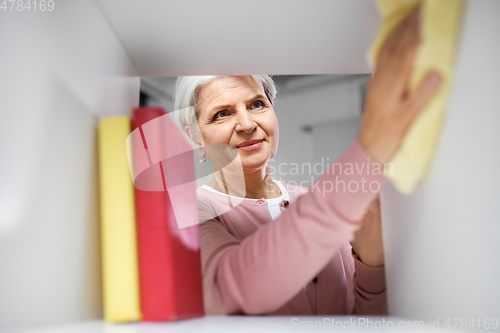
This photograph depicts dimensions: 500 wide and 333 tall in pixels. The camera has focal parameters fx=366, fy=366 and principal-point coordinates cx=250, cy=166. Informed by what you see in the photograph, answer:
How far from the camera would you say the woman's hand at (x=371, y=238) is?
2.63ft

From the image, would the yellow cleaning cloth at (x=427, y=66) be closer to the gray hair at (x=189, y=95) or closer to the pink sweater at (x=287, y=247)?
the pink sweater at (x=287, y=247)

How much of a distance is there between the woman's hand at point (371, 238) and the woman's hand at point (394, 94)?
13.1 inches

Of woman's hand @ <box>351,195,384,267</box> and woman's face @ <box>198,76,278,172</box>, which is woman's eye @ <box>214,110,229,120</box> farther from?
woman's hand @ <box>351,195,384,267</box>

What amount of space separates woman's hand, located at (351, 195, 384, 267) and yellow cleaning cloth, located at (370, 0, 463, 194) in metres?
0.29

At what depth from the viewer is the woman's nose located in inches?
36.0

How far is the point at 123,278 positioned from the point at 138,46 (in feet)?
1.47

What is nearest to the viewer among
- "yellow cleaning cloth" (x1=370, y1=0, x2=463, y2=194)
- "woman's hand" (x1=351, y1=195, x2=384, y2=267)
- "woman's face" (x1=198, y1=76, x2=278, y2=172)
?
"yellow cleaning cloth" (x1=370, y1=0, x2=463, y2=194)

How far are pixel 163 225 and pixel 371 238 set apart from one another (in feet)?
1.61

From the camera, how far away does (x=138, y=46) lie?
→ 73cm

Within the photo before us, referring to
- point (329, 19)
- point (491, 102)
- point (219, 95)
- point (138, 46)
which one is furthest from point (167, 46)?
point (491, 102)

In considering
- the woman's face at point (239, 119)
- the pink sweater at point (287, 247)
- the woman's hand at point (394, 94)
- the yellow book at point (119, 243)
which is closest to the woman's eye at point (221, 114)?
the woman's face at point (239, 119)

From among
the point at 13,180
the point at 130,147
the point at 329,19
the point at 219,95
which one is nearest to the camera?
the point at 13,180

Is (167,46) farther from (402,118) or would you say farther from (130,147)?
(402,118)

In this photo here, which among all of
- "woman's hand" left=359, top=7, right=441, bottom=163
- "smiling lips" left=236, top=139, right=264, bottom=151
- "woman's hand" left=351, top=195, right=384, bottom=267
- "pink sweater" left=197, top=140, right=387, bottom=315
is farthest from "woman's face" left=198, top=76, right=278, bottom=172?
"woman's hand" left=359, top=7, right=441, bottom=163
